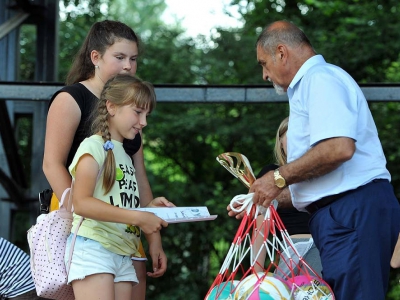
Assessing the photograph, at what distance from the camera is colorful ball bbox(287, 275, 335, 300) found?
2.82 m

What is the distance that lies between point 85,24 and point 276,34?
670 centimetres

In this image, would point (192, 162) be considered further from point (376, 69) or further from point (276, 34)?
point (276, 34)

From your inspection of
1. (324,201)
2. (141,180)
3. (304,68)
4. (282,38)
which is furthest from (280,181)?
(141,180)

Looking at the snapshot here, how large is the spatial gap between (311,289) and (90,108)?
1.12 meters

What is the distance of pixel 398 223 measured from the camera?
116 inches

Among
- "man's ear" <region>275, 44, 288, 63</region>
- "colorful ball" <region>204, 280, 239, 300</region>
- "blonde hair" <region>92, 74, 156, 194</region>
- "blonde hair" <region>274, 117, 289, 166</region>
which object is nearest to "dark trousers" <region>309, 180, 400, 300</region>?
"colorful ball" <region>204, 280, 239, 300</region>

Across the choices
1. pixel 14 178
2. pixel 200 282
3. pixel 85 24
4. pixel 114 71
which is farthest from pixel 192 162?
pixel 114 71

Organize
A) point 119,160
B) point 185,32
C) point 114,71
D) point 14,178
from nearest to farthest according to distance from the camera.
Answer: point 119,160
point 114,71
point 14,178
point 185,32

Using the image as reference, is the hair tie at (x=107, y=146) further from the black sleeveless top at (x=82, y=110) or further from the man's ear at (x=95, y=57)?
the man's ear at (x=95, y=57)

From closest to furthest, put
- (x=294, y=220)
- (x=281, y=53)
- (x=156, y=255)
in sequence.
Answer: (x=281, y=53) → (x=156, y=255) → (x=294, y=220)

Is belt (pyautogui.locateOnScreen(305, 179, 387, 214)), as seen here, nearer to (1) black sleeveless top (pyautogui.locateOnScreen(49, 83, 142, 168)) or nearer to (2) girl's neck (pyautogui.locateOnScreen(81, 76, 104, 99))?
(1) black sleeveless top (pyautogui.locateOnScreen(49, 83, 142, 168))

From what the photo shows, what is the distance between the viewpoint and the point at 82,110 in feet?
10.4

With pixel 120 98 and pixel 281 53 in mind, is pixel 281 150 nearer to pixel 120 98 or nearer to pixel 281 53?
pixel 281 53

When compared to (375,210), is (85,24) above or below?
above
